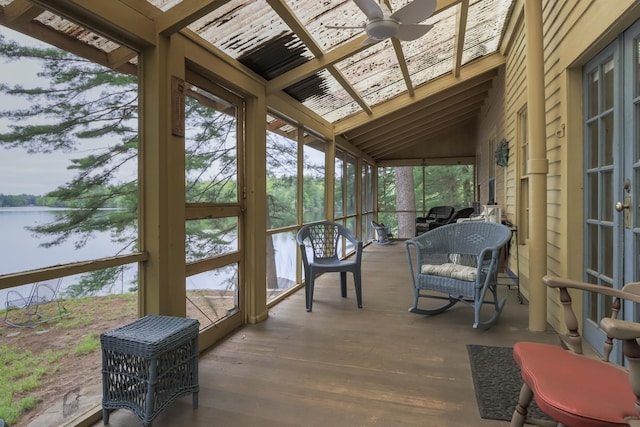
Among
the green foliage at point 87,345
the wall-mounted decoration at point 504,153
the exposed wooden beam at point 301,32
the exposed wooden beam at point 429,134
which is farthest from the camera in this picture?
the exposed wooden beam at point 429,134

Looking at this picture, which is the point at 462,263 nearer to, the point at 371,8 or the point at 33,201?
the point at 371,8

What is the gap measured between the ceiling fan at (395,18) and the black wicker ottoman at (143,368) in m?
2.28

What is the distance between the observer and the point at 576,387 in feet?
4.10

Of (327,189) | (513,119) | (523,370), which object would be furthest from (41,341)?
(513,119)

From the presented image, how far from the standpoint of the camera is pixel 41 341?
1655 mm

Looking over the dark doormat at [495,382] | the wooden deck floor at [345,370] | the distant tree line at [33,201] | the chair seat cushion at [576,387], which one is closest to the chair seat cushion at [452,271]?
the wooden deck floor at [345,370]

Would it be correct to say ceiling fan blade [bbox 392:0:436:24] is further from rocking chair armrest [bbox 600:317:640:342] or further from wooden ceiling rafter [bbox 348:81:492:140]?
wooden ceiling rafter [bbox 348:81:492:140]

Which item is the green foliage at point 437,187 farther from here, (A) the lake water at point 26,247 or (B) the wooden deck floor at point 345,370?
(A) the lake water at point 26,247

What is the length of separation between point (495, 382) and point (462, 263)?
5.75ft

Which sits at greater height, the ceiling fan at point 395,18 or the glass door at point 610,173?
the ceiling fan at point 395,18

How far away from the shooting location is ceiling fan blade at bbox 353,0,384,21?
241 centimetres

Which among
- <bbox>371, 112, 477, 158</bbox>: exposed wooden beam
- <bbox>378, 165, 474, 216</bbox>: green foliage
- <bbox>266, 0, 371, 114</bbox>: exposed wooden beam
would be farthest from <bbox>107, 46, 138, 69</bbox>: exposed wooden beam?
<bbox>378, 165, 474, 216</bbox>: green foliage

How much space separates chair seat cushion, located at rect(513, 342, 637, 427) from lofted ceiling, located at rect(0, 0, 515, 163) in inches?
93.3

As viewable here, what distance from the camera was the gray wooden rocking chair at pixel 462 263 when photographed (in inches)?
124
